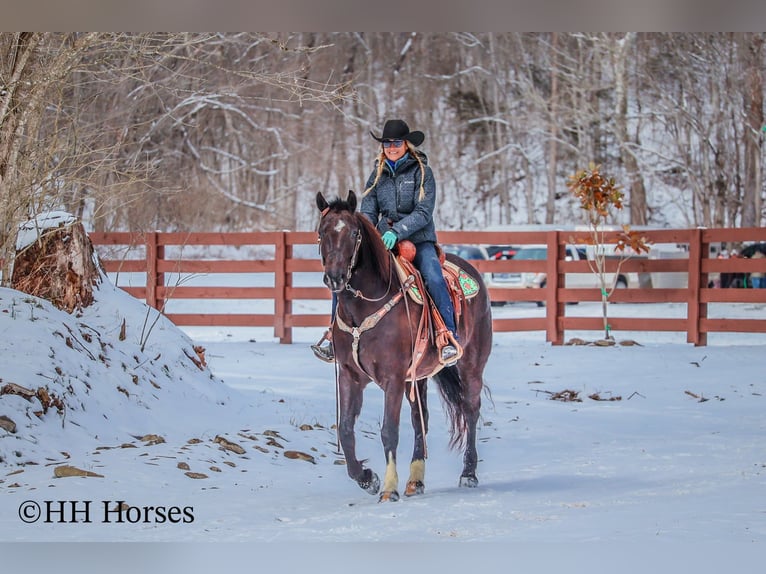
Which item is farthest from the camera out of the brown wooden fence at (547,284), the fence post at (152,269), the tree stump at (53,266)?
the fence post at (152,269)

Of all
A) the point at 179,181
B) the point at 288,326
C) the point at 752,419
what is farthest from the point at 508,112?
the point at 752,419

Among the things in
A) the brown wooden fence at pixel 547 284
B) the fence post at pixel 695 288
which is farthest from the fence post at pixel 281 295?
the fence post at pixel 695 288

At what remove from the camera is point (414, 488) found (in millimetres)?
4812

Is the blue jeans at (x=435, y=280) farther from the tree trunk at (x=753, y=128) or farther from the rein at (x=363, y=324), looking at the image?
the tree trunk at (x=753, y=128)

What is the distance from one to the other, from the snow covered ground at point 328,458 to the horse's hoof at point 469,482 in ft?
0.21

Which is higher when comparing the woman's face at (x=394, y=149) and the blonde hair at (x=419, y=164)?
the woman's face at (x=394, y=149)

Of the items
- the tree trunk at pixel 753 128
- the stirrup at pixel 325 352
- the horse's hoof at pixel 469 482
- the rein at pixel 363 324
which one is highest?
the tree trunk at pixel 753 128

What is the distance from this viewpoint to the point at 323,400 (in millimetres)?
7844

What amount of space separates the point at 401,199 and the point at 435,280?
448mm

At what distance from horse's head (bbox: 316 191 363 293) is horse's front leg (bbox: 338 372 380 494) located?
2.08 ft

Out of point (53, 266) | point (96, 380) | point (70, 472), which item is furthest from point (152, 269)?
point (70, 472)

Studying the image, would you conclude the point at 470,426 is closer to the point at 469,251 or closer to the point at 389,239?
the point at 389,239

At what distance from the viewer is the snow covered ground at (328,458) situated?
4.07 m

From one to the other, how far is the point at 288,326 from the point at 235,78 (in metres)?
11.4
